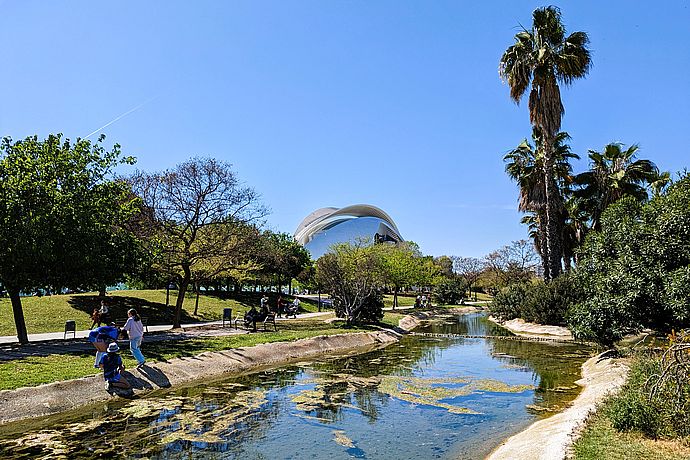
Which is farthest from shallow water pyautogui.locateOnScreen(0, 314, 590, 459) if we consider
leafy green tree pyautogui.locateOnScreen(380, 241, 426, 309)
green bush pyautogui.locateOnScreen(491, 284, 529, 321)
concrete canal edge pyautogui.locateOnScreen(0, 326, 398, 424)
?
leafy green tree pyautogui.locateOnScreen(380, 241, 426, 309)

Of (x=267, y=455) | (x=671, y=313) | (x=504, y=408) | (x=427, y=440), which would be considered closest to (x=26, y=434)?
(x=267, y=455)

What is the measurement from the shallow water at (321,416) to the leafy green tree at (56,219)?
7.21 metres

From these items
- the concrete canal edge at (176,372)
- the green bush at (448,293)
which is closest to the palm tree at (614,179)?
the concrete canal edge at (176,372)

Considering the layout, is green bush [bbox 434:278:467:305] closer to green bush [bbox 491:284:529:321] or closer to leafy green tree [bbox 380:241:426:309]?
leafy green tree [bbox 380:241:426:309]

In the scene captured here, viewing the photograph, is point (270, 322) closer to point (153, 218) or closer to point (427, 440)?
point (153, 218)

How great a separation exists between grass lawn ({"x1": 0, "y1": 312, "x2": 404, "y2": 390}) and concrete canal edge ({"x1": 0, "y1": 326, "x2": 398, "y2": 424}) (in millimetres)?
364

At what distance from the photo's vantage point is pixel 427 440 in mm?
9977

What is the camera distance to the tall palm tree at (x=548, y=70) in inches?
1013

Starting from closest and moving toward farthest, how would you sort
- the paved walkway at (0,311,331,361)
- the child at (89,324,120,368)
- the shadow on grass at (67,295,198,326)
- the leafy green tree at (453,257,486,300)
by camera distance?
1. the child at (89,324,120,368)
2. the paved walkway at (0,311,331,361)
3. the shadow on grass at (67,295,198,326)
4. the leafy green tree at (453,257,486,300)

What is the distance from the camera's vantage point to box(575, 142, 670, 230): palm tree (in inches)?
1083

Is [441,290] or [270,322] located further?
[441,290]

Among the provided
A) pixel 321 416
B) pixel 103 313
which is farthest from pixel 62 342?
pixel 321 416

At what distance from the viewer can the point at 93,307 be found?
30406 millimetres

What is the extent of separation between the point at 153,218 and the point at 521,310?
24.7 m
